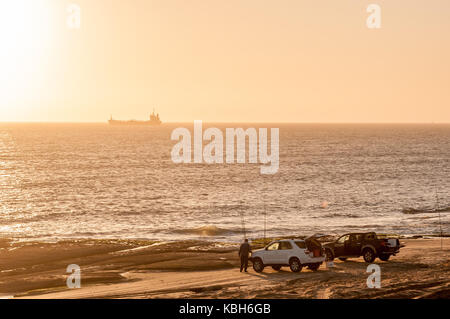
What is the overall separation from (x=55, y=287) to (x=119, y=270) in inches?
201

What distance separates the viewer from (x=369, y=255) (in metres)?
32.4

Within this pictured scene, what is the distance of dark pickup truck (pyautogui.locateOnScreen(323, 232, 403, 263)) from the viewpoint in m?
32.2

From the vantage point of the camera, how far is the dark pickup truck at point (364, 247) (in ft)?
105

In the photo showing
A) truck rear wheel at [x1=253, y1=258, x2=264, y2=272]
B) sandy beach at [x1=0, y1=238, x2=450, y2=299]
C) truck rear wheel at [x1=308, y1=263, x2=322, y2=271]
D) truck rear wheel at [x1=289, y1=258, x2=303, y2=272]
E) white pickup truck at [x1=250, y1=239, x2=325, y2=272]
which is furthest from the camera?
truck rear wheel at [x1=253, y1=258, x2=264, y2=272]

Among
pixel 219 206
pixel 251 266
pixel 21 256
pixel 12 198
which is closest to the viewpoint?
pixel 251 266

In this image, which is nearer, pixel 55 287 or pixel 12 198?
pixel 55 287

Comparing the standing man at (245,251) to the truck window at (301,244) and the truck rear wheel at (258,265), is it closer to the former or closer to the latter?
the truck rear wheel at (258,265)

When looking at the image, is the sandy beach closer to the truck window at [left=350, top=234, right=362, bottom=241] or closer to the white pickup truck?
the white pickup truck

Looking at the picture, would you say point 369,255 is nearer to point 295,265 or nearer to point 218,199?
point 295,265

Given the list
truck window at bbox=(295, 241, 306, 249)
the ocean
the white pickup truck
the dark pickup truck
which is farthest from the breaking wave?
truck window at bbox=(295, 241, 306, 249)

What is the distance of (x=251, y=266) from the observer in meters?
33.5

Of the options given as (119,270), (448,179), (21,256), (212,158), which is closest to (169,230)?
(21,256)

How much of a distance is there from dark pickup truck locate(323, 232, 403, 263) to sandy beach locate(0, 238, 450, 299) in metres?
0.49

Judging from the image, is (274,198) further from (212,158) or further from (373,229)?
(212,158)
